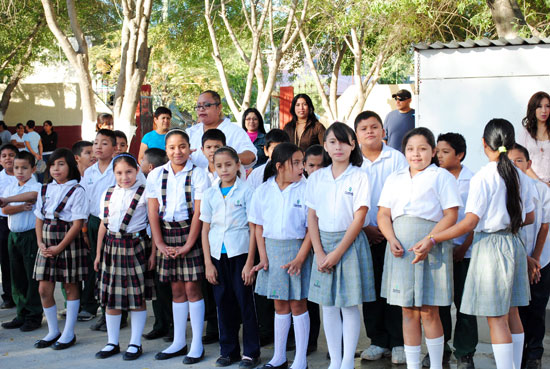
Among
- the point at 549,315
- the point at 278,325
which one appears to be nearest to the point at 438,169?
the point at 278,325

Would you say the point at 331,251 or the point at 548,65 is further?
the point at 548,65

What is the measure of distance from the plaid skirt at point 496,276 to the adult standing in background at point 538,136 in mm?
1438

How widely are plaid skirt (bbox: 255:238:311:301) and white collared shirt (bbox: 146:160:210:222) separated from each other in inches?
29.2

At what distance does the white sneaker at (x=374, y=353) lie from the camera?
456cm

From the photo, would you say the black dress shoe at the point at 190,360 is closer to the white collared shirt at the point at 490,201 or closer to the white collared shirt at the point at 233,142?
the white collared shirt at the point at 233,142

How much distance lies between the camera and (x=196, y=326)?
187 inches

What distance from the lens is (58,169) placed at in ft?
17.0

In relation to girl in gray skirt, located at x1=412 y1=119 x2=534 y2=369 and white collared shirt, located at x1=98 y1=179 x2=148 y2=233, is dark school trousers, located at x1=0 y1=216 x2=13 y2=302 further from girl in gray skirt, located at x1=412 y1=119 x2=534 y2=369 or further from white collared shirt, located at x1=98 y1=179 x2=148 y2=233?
girl in gray skirt, located at x1=412 y1=119 x2=534 y2=369

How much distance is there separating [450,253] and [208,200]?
1.72 m

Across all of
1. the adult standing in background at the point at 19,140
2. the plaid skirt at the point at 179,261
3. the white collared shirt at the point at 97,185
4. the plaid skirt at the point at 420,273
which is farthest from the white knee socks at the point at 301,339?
the adult standing in background at the point at 19,140

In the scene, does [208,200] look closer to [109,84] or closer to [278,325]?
[278,325]

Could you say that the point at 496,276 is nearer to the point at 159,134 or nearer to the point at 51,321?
the point at 51,321

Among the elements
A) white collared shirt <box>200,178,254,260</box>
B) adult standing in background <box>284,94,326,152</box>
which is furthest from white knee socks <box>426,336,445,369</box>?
adult standing in background <box>284,94,326,152</box>

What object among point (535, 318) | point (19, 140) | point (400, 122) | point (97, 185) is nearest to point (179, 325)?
point (97, 185)
